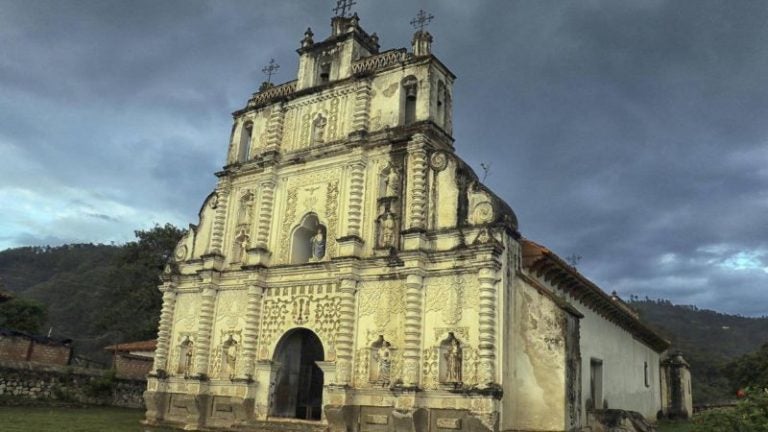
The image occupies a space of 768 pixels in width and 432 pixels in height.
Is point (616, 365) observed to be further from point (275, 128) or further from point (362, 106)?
point (275, 128)

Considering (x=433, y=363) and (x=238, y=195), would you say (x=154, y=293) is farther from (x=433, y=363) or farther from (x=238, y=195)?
(x=433, y=363)

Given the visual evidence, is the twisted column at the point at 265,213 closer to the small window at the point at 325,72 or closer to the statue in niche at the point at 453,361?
the small window at the point at 325,72

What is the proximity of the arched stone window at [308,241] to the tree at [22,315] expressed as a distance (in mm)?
29083

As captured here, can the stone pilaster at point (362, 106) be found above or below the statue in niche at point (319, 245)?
above

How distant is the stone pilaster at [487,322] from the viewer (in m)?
16.1

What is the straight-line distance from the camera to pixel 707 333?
340ft

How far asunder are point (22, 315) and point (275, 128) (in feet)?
96.4

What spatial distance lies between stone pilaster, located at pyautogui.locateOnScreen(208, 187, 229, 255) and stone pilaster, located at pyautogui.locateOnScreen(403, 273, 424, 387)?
8440mm

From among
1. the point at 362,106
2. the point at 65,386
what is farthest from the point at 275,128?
the point at 65,386

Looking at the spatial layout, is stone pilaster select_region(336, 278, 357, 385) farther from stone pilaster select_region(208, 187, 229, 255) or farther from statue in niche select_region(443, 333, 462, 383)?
stone pilaster select_region(208, 187, 229, 255)

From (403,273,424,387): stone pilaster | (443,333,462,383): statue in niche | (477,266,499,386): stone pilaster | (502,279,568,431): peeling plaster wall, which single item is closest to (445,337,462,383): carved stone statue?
(443,333,462,383): statue in niche

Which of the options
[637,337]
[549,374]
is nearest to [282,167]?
[549,374]

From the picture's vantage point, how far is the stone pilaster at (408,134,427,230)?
61.1ft

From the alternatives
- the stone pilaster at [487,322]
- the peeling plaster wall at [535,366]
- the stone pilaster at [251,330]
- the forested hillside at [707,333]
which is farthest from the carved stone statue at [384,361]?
the forested hillside at [707,333]
